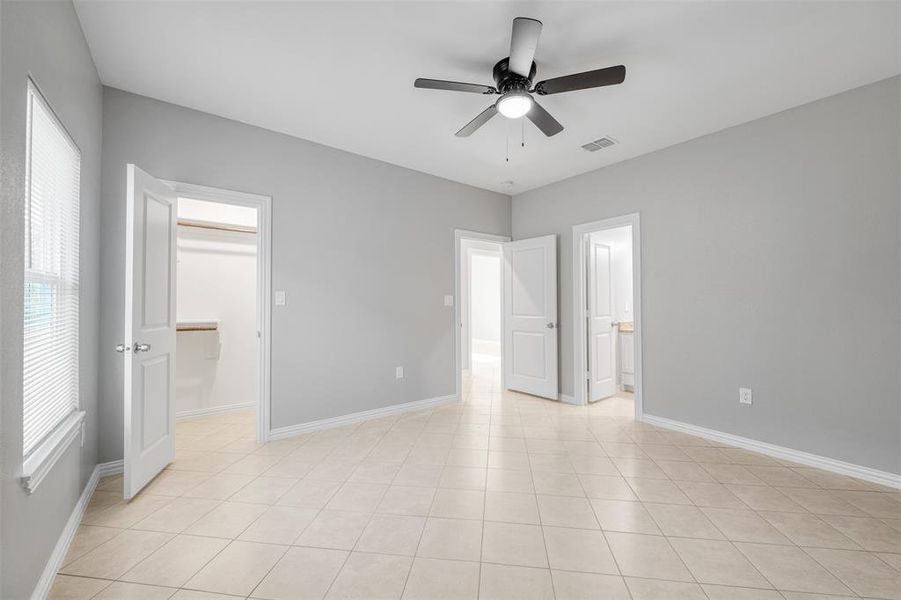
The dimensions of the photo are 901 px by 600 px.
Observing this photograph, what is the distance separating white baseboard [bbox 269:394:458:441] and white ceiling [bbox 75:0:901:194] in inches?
102

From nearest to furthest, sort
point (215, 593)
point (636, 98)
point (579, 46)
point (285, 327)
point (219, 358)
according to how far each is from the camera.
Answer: point (215, 593)
point (579, 46)
point (636, 98)
point (285, 327)
point (219, 358)

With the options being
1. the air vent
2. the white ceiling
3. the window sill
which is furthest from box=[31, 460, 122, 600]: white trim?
the air vent

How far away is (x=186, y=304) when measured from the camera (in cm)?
384

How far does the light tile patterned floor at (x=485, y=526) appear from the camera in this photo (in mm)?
1617

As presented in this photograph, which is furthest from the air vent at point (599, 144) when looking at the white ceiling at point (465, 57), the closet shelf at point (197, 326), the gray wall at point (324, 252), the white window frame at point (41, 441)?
the closet shelf at point (197, 326)

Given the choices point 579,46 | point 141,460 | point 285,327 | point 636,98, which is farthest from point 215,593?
point 636,98

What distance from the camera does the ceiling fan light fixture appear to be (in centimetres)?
222

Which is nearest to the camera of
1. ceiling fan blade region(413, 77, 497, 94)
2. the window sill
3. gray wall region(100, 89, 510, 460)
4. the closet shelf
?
the window sill

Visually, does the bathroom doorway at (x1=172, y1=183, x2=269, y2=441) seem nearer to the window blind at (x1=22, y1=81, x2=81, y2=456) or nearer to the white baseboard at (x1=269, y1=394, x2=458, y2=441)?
the white baseboard at (x1=269, y1=394, x2=458, y2=441)

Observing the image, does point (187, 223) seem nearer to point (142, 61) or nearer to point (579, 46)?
point (142, 61)

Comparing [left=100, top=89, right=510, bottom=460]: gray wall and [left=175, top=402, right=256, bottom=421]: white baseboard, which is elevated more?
[left=100, top=89, right=510, bottom=460]: gray wall

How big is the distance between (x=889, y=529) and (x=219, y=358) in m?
5.11

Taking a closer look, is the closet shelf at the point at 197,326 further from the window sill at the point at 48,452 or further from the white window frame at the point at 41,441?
the white window frame at the point at 41,441

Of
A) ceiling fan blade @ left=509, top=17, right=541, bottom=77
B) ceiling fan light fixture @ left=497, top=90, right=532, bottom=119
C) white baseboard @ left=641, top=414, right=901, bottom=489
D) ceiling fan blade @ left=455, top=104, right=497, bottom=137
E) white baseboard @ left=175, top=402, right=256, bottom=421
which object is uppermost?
ceiling fan blade @ left=509, top=17, right=541, bottom=77
